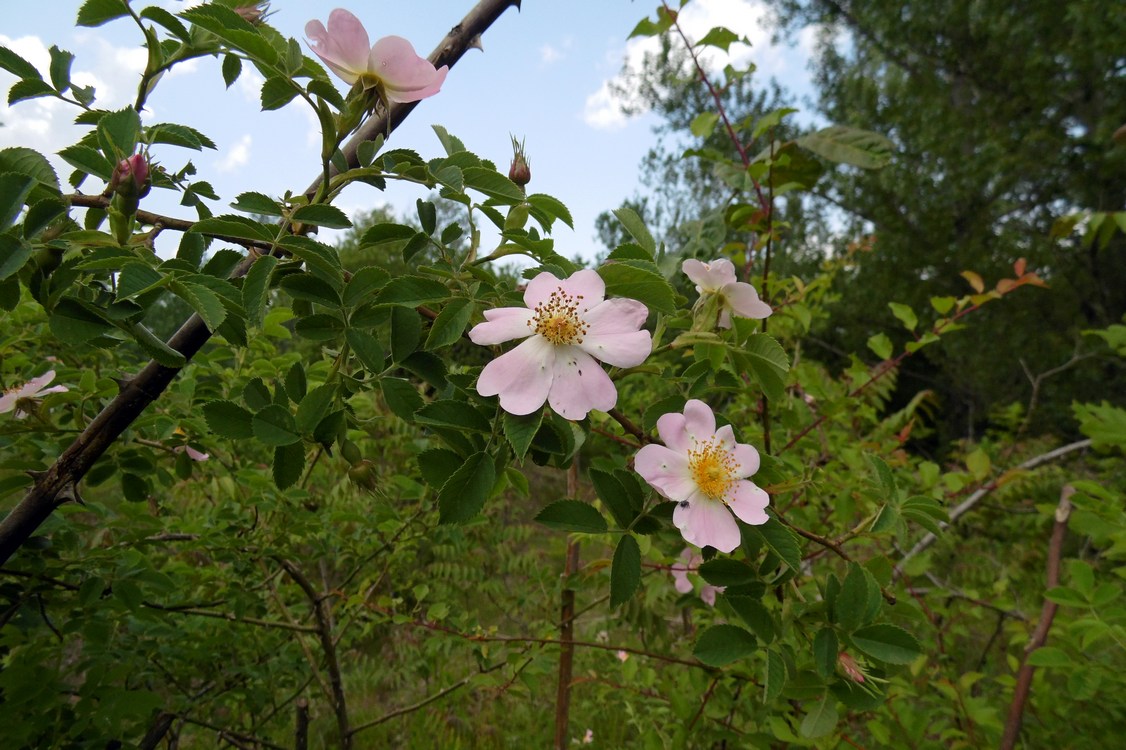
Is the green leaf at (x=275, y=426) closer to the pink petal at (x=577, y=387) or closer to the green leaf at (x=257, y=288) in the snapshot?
the green leaf at (x=257, y=288)

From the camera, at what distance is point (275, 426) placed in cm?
47

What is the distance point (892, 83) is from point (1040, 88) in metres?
1.47

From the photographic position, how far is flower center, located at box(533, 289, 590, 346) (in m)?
0.46

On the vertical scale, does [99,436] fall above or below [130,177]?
below

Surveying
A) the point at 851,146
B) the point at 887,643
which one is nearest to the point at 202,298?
the point at 887,643

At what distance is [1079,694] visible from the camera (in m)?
0.97

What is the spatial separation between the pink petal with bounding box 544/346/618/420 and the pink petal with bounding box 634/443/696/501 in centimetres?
8

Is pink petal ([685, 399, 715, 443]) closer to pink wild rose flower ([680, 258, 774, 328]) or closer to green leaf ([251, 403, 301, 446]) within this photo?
pink wild rose flower ([680, 258, 774, 328])

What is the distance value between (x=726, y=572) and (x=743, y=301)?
0.77 ft

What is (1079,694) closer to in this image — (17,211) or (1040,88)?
(17,211)

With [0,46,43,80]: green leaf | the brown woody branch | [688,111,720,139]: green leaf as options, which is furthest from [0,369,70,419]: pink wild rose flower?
[688,111,720,139]: green leaf

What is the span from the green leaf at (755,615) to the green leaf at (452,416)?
10.7 inches

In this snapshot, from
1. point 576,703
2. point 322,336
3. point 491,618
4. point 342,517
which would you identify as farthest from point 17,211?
point 491,618

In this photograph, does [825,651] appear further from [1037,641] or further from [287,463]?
[1037,641]
